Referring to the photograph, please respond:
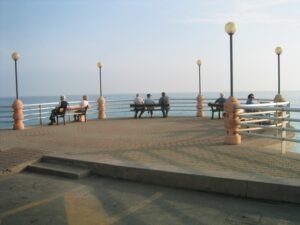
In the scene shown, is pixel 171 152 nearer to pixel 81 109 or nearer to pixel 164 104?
pixel 81 109

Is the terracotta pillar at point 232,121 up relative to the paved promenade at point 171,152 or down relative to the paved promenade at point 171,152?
up

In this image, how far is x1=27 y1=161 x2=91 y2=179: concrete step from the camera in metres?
7.82

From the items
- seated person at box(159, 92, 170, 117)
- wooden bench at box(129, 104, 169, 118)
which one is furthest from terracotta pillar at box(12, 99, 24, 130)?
seated person at box(159, 92, 170, 117)

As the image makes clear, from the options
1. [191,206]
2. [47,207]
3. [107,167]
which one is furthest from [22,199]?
[191,206]

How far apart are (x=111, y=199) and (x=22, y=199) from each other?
59.0 inches

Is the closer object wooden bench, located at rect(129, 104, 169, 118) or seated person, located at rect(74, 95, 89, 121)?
seated person, located at rect(74, 95, 89, 121)

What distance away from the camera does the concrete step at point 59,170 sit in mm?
7824

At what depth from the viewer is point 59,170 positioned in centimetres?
809

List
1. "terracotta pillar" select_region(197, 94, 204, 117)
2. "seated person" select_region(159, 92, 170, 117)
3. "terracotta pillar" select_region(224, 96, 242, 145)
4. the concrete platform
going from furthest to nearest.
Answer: "terracotta pillar" select_region(197, 94, 204, 117), "seated person" select_region(159, 92, 170, 117), "terracotta pillar" select_region(224, 96, 242, 145), the concrete platform

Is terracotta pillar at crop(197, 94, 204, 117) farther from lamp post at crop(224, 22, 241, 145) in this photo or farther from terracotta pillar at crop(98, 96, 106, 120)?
lamp post at crop(224, 22, 241, 145)

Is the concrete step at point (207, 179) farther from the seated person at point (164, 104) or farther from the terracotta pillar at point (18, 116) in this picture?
the seated person at point (164, 104)

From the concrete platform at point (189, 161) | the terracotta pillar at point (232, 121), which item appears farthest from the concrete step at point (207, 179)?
the terracotta pillar at point (232, 121)

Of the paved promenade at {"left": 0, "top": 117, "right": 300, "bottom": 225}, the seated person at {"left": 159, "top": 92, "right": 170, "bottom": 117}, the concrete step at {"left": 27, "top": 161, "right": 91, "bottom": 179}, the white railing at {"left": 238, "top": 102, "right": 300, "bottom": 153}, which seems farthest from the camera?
the seated person at {"left": 159, "top": 92, "right": 170, "bottom": 117}

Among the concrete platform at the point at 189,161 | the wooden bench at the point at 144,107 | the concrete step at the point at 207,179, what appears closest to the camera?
the concrete step at the point at 207,179
